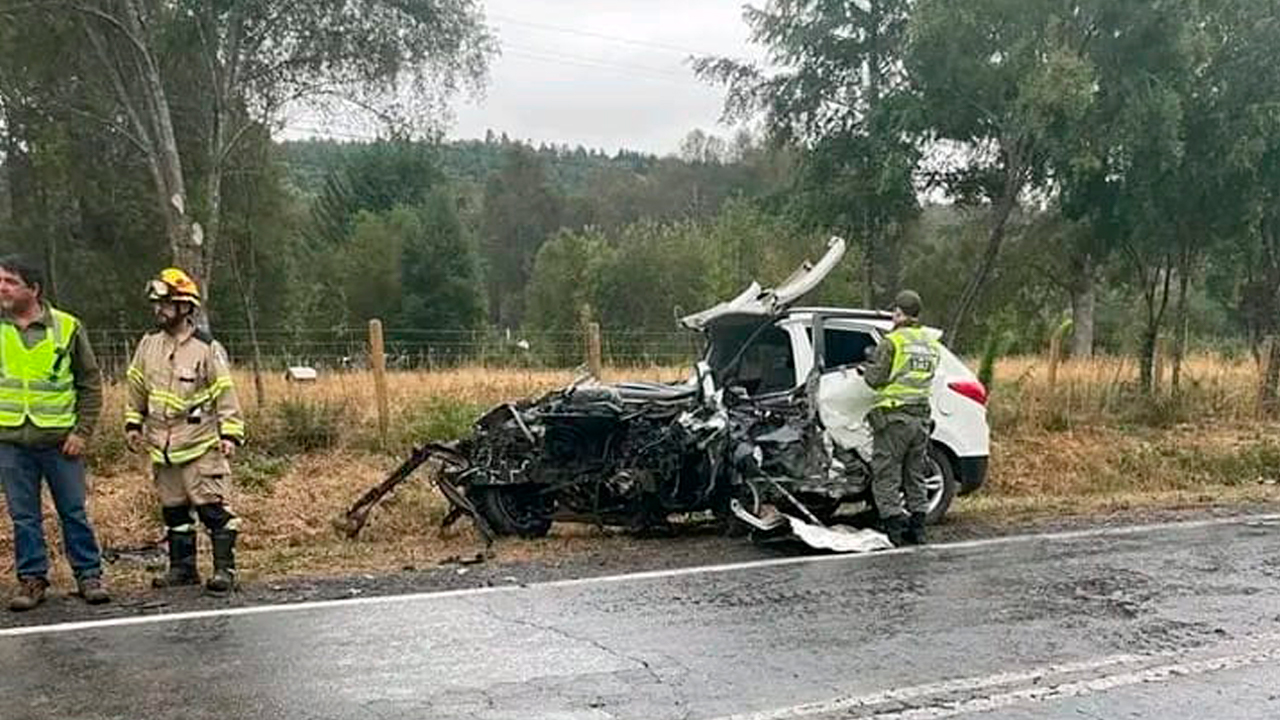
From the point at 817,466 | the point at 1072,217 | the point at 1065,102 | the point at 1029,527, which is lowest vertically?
the point at 1029,527

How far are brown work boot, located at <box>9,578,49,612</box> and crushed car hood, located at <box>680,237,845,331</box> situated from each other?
4.95 meters

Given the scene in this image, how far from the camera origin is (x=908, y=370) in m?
8.20

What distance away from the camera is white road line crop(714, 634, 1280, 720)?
14.2 ft

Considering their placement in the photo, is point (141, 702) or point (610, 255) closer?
point (141, 702)

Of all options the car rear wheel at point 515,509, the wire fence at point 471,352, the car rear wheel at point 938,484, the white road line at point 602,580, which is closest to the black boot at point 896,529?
the white road line at point 602,580

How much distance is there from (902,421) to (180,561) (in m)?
4.79

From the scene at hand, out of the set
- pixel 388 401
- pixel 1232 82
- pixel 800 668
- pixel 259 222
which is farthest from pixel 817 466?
pixel 259 222

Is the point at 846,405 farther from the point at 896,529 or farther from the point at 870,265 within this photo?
the point at 870,265

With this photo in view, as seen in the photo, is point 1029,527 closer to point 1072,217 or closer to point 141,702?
point 141,702

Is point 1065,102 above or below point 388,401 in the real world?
above

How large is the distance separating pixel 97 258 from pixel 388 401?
1853 cm

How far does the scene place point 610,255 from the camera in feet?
182

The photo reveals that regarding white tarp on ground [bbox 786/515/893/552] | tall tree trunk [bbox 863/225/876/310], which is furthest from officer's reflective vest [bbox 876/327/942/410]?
tall tree trunk [bbox 863/225/876/310]

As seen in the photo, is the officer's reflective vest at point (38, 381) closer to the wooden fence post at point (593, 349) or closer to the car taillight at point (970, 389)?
the car taillight at point (970, 389)
